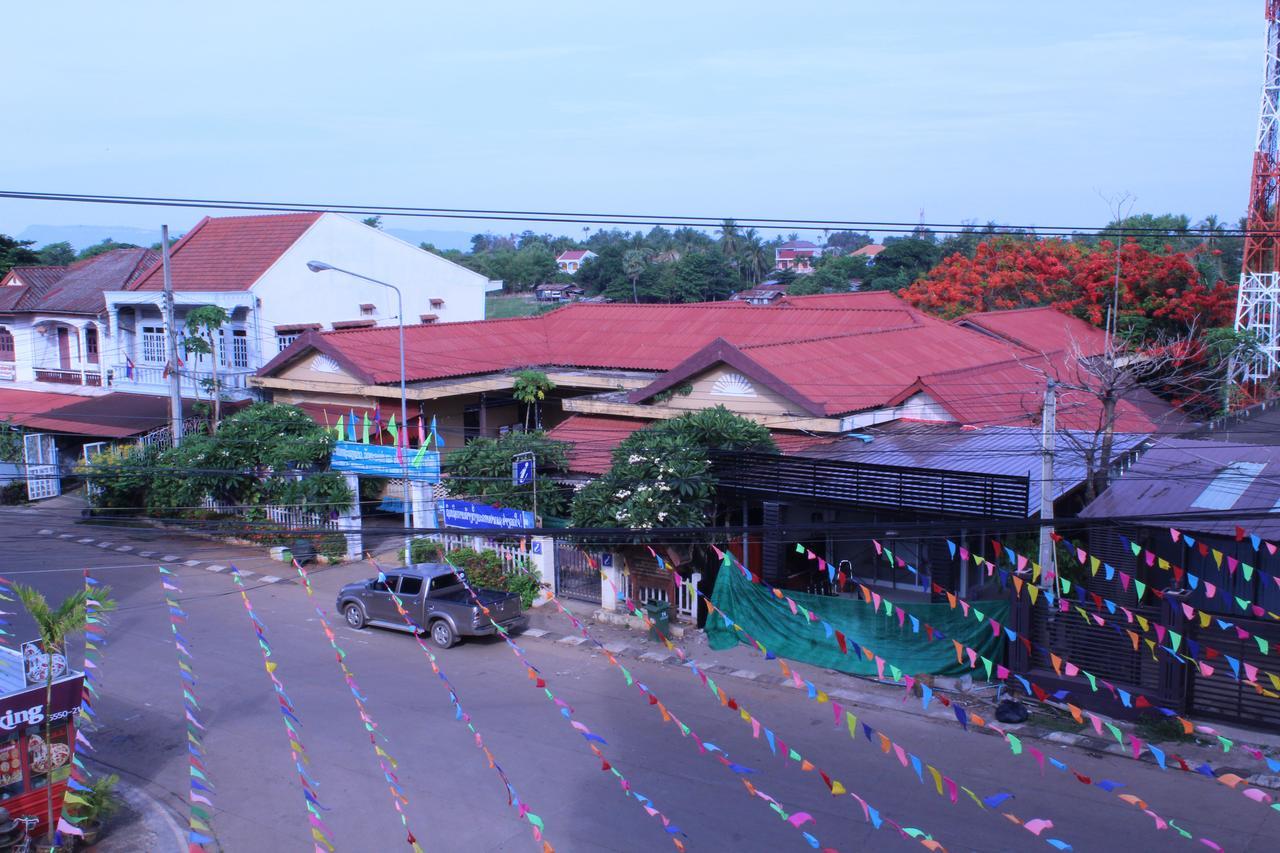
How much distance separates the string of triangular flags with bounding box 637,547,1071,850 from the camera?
754 cm

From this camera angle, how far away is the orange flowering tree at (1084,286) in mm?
30859

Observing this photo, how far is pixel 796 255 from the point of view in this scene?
132 metres

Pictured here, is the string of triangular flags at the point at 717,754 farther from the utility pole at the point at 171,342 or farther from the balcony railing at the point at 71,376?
the balcony railing at the point at 71,376

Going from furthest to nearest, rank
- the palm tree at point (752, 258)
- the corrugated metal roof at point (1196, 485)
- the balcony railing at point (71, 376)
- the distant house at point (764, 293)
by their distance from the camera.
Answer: the palm tree at point (752, 258) < the distant house at point (764, 293) < the balcony railing at point (71, 376) < the corrugated metal roof at point (1196, 485)

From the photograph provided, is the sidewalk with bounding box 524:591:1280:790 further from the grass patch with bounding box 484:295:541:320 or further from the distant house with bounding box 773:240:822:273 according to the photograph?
the distant house with bounding box 773:240:822:273

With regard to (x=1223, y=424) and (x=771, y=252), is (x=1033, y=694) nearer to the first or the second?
(x=1223, y=424)

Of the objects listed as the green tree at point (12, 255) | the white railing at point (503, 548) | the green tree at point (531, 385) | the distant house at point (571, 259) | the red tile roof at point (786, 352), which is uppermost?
the distant house at point (571, 259)

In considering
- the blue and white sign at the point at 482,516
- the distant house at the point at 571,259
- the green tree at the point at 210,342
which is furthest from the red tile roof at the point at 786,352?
the distant house at the point at 571,259

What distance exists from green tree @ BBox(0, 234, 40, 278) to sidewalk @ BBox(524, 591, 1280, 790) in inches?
1381

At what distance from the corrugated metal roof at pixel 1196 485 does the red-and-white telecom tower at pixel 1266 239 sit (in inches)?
603

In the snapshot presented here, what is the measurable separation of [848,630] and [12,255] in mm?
42081

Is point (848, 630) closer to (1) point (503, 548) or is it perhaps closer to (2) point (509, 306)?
(1) point (503, 548)

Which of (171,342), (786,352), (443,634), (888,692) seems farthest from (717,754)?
(171,342)

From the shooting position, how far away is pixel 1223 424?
80.3 feet
